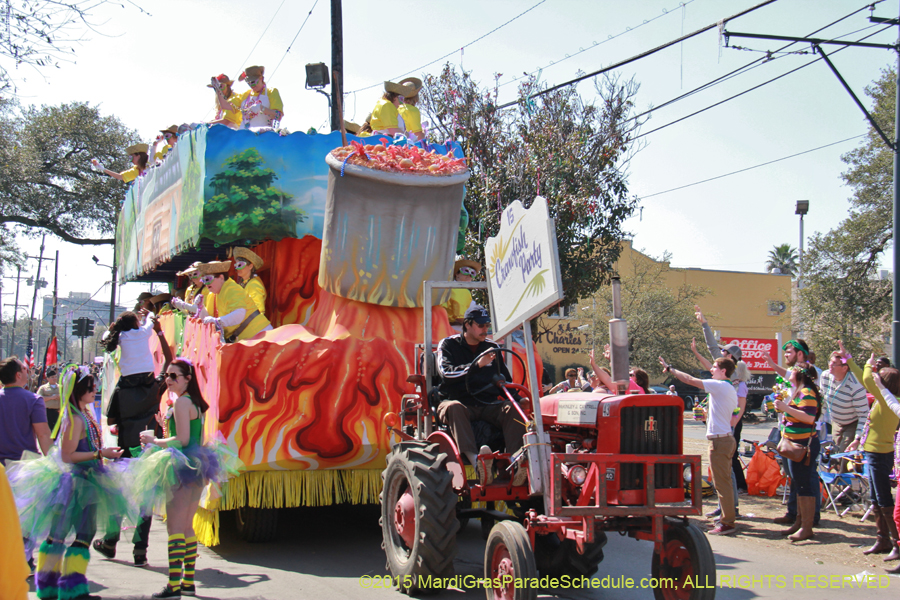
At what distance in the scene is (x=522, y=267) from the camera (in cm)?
493

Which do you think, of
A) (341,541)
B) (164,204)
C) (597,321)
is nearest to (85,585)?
(341,541)

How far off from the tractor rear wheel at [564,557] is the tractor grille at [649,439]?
87cm

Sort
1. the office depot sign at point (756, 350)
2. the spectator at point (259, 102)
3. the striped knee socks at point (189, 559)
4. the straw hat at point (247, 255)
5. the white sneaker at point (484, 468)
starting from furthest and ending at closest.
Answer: the office depot sign at point (756, 350) → the spectator at point (259, 102) → the straw hat at point (247, 255) → the striped knee socks at point (189, 559) → the white sneaker at point (484, 468)

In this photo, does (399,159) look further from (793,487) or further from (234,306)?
(793,487)

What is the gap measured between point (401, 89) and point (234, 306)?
146 inches

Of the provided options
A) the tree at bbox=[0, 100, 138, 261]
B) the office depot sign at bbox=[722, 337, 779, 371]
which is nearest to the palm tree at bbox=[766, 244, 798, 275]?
the office depot sign at bbox=[722, 337, 779, 371]

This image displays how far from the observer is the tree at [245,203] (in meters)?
8.30

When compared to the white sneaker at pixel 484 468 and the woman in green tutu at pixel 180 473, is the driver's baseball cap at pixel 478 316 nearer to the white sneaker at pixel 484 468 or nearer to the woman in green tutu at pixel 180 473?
the white sneaker at pixel 484 468

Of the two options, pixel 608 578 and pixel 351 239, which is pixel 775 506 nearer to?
pixel 608 578

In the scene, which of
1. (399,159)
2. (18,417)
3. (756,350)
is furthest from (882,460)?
(756,350)

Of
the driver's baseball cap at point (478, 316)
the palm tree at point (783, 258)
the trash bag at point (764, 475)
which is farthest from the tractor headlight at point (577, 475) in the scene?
the palm tree at point (783, 258)

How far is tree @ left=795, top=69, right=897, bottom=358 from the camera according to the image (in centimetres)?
2189

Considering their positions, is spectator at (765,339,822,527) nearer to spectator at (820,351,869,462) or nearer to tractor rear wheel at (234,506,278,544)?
spectator at (820,351,869,462)

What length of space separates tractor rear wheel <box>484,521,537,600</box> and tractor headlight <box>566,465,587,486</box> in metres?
0.45
